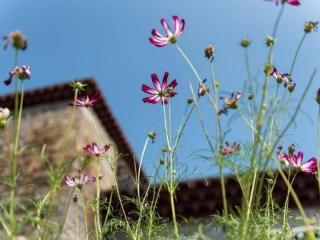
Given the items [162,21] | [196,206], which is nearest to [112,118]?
[196,206]

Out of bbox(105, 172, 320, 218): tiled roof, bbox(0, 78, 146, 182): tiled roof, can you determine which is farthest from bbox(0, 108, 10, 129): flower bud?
bbox(0, 78, 146, 182): tiled roof

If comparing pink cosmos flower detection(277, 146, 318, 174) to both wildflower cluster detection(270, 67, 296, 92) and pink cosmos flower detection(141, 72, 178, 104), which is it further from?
pink cosmos flower detection(141, 72, 178, 104)

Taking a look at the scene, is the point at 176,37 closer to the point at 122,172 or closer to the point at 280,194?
the point at 280,194

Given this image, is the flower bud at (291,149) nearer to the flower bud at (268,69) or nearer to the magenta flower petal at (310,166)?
the magenta flower petal at (310,166)

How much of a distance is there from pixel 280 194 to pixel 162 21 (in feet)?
14.6

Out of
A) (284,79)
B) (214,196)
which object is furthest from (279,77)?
(214,196)

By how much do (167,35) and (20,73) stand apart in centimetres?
50

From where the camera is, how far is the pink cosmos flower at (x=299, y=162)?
7.10ft

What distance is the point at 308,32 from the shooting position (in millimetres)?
1919

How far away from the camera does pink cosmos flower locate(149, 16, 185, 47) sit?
202 cm

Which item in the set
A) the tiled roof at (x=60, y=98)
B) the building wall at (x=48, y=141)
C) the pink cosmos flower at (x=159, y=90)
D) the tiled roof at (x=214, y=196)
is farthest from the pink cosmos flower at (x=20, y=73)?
the tiled roof at (x=60, y=98)

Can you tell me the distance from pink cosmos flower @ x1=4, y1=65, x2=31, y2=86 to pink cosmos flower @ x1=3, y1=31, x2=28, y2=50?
275mm

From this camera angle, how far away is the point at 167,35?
2025mm

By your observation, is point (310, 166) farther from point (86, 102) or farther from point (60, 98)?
point (60, 98)
